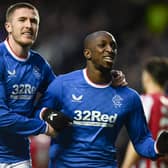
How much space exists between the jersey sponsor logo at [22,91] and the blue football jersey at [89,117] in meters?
0.12

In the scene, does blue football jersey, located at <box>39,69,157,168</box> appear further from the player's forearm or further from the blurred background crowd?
the blurred background crowd

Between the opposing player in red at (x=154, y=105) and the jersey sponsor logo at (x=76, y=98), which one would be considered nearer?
the jersey sponsor logo at (x=76, y=98)

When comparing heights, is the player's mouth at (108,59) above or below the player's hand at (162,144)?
above

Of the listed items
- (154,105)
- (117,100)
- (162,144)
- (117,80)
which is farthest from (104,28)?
(162,144)

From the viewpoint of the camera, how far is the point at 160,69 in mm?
8570

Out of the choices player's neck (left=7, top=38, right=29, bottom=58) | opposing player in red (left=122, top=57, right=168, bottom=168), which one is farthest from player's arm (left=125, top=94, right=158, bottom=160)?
opposing player in red (left=122, top=57, right=168, bottom=168)

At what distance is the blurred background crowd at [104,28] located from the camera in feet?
44.5

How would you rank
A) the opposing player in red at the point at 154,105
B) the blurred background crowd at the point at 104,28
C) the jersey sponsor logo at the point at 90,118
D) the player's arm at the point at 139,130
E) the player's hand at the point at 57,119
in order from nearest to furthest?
the player's hand at the point at 57,119
the jersey sponsor logo at the point at 90,118
the player's arm at the point at 139,130
the opposing player in red at the point at 154,105
the blurred background crowd at the point at 104,28

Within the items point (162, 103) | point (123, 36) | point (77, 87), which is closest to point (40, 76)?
point (77, 87)

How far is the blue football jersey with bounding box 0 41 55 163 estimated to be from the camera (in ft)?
20.8

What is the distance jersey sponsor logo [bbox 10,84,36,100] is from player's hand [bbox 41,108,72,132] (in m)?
0.24

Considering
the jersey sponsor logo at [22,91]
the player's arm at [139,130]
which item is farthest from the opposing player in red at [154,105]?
the jersey sponsor logo at [22,91]

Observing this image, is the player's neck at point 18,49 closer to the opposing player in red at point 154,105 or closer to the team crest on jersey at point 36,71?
the team crest on jersey at point 36,71

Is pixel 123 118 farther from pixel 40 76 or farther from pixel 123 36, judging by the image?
pixel 123 36
